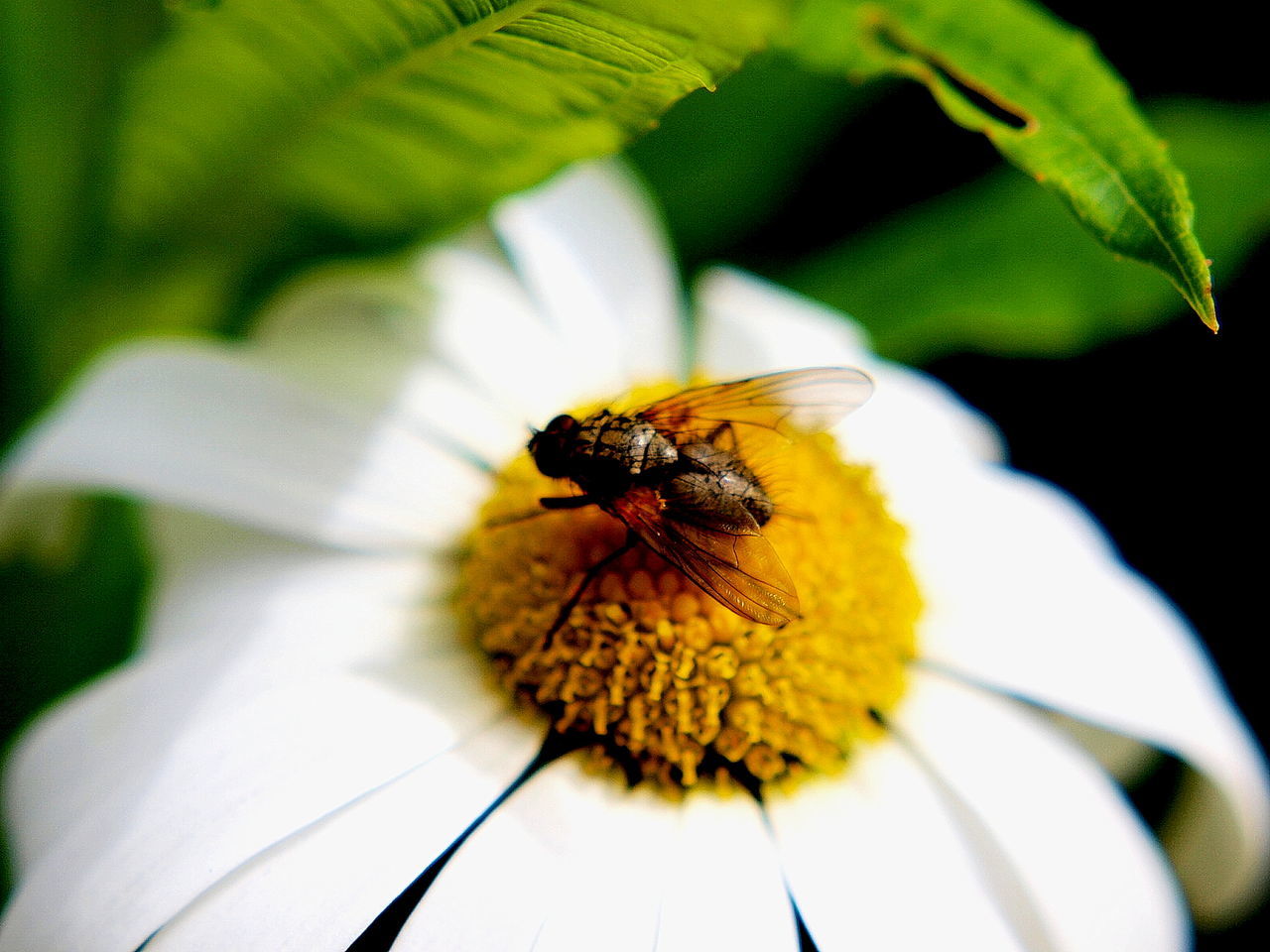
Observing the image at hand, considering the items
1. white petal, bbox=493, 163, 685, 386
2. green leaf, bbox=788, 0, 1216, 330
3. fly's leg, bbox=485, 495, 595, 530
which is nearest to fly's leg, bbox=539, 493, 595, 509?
fly's leg, bbox=485, 495, 595, 530

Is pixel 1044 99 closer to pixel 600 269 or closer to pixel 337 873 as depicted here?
pixel 600 269

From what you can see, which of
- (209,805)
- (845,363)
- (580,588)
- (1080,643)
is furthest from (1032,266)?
(209,805)

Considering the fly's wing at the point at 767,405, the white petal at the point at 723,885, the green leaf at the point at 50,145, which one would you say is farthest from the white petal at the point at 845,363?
the green leaf at the point at 50,145

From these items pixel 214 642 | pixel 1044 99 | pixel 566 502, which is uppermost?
pixel 1044 99

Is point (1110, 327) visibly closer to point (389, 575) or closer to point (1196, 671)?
point (1196, 671)

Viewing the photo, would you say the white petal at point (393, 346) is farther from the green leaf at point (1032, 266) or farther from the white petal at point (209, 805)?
the green leaf at point (1032, 266)

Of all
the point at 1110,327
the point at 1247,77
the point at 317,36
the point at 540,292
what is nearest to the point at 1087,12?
the point at 1247,77

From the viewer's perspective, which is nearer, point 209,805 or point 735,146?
point 209,805
